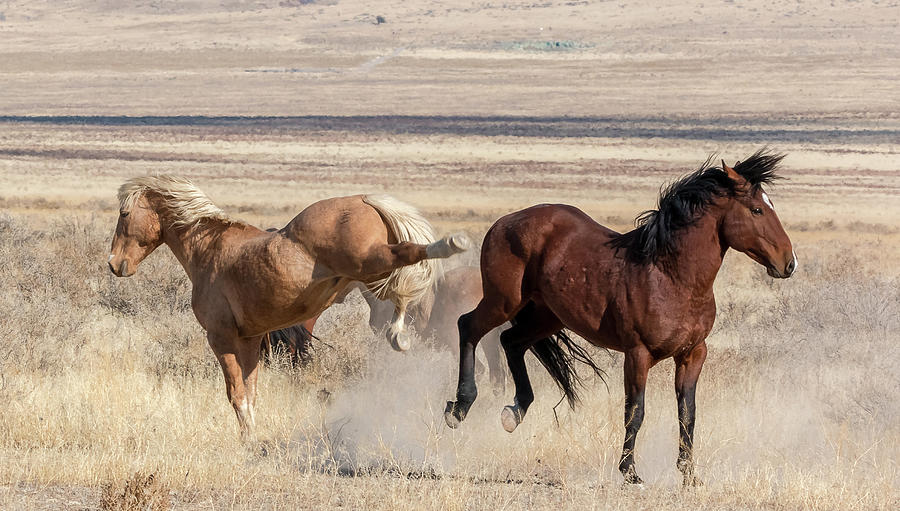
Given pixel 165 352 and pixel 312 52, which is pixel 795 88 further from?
pixel 165 352

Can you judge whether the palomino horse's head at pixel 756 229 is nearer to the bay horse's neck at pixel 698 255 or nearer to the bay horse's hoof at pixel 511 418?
the bay horse's neck at pixel 698 255

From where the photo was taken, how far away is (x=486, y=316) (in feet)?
24.6

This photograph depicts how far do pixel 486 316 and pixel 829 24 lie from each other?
300 ft

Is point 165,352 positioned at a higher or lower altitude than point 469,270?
lower

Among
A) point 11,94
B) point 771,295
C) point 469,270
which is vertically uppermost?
point 469,270

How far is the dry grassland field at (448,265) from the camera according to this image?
6.64 m

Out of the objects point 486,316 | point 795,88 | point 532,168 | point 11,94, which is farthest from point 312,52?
point 486,316

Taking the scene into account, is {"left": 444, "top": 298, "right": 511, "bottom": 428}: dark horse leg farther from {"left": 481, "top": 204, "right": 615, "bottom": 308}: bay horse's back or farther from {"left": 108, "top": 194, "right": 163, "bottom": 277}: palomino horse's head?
{"left": 108, "top": 194, "right": 163, "bottom": 277}: palomino horse's head

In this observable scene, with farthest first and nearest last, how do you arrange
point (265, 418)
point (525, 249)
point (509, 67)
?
point (509, 67)
point (265, 418)
point (525, 249)

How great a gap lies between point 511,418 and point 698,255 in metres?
1.54

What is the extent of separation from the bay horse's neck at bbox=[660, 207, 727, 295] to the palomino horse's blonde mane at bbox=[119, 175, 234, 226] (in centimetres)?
273

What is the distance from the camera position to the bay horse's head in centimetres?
740

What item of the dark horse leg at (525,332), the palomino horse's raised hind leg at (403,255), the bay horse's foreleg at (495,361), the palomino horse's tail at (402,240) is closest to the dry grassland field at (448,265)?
the bay horse's foreleg at (495,361)

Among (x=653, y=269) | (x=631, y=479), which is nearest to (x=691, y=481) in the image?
(x=631, y=479)
